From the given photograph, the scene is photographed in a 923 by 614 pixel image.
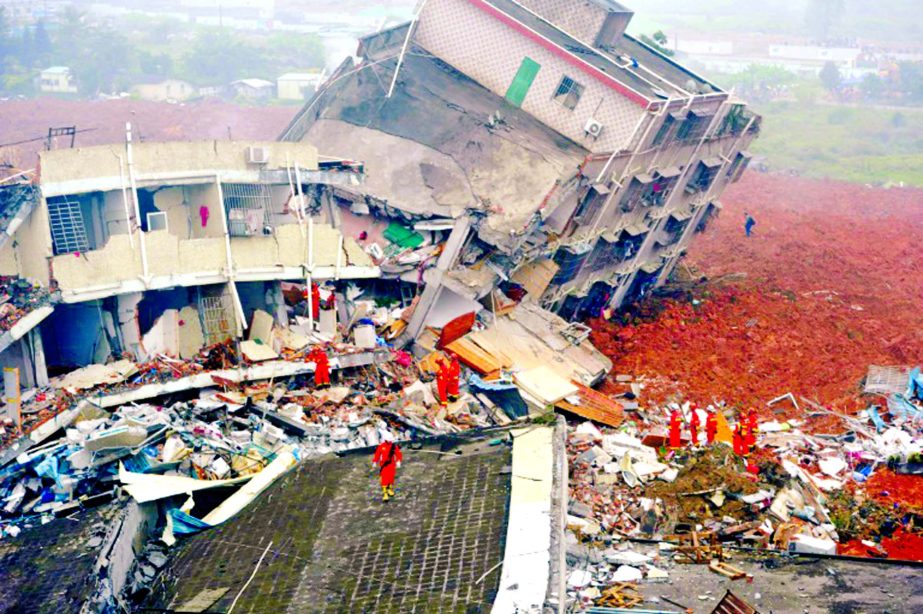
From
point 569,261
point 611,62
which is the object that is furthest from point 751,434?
point 611,62

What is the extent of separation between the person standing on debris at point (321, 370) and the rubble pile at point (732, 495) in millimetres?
5560

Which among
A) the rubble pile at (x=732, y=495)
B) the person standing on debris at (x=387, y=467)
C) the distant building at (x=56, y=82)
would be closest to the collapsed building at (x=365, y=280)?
the person standing on debris at (x=387, y=467)

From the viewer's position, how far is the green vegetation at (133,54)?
69500mm

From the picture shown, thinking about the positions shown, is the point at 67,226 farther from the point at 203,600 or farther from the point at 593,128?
the point at 593,128

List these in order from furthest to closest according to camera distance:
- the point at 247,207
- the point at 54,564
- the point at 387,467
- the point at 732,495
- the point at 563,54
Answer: the point at 563,54, the point at 247,207, the point at 732,495, the point at 387,467, the point at 54,564

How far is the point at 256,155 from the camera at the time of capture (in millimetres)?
23984

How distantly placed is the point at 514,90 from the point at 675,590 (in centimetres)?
1968

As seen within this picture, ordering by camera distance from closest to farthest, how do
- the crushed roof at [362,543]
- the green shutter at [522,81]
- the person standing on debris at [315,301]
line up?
the crushed roof at [362,543], the person standing on debris at [315,301], the green shutter at [522,81]

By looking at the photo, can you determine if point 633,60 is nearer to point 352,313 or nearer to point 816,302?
point 816,302

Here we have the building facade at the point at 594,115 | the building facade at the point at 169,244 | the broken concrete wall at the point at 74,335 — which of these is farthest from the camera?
the building facade at the point at 594,115

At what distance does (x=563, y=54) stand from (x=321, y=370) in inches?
512

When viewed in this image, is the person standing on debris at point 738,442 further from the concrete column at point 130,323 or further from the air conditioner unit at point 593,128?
the concrete column at point 130,323

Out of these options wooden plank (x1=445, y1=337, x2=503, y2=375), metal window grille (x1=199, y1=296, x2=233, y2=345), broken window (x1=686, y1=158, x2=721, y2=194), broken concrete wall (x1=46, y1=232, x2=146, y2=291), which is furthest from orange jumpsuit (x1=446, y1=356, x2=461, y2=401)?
broken window (x1=686, y1=158, x2=721, y2=194)

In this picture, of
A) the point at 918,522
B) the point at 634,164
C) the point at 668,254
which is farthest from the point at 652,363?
the point at 918,522
